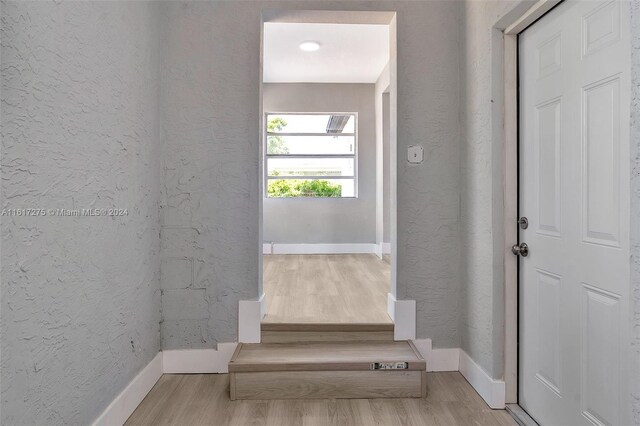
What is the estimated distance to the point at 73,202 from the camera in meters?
1.56

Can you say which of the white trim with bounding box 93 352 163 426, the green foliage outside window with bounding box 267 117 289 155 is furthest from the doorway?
the white trim with bounding box 93 352 163 426

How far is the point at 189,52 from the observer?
8.20 feet

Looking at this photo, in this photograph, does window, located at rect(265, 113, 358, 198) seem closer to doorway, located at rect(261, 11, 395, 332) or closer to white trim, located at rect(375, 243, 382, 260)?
doorway, located at rect(261, 11, 395, 332)

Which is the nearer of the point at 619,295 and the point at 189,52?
the point at 619,295

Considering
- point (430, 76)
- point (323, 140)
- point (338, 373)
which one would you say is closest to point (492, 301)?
point (338, 373)

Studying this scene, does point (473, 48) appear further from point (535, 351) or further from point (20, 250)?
point (20, 250)

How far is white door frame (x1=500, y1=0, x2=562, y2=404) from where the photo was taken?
2111 millimetres

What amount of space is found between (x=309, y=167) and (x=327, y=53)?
1808 mm

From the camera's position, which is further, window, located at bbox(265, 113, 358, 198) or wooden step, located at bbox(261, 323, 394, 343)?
window, located at bbox(265, 113, 358, 198)

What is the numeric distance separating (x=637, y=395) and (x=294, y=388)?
1.52 m

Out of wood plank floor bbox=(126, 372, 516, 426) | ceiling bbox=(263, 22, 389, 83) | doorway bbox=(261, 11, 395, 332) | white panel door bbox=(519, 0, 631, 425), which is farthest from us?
doorway bbox=(261, 11, 395, 332)

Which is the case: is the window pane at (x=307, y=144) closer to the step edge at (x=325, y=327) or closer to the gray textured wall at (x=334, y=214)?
the gray textured wall at (x=334, y=214)

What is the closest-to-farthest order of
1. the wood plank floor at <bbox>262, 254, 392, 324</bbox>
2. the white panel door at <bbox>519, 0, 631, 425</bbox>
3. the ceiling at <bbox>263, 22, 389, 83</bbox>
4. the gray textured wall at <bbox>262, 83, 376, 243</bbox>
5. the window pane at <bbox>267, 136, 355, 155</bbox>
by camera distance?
the white panel door at <bbox>519, 0, 631, 425</bbox>, the wood plank floor at <bbox>262, 254, 392, 324</bbox>, the ceiling at <bbox>263, 22, 389, 83</bbox>, the gray textured wall at <bbox>262, 83, 376, 243</bbox>, the window pane at <bbox>267, 136, 355, 155</bbox>

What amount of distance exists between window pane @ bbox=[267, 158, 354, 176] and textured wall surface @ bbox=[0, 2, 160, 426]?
365 centimetres
